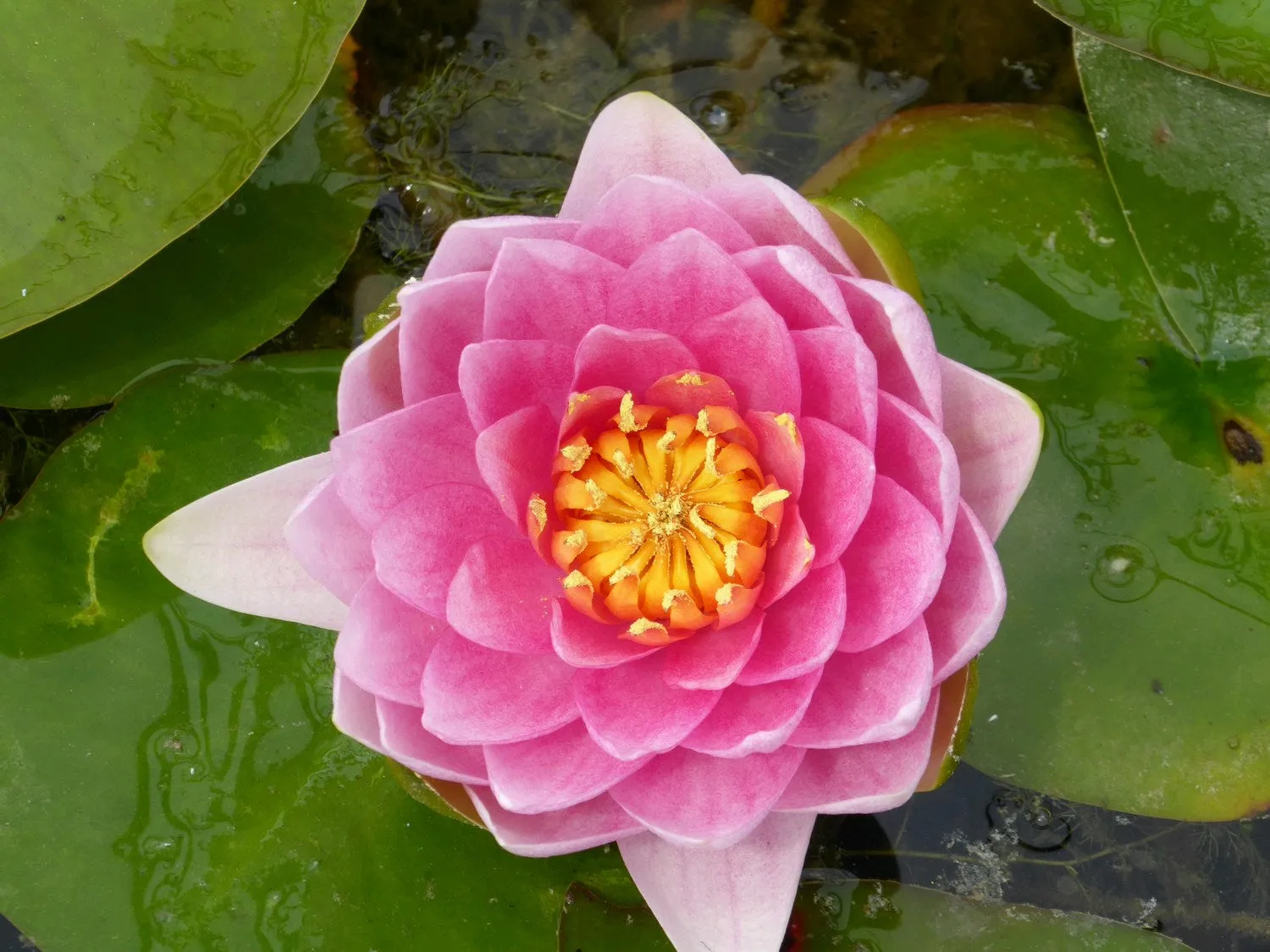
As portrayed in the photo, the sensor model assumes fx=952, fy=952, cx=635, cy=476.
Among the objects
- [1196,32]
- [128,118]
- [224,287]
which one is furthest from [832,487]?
[224,287]

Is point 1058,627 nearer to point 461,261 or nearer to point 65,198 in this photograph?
point 461,261

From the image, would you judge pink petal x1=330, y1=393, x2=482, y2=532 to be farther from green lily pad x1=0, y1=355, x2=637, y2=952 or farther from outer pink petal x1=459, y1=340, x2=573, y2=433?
green lily pad x1=0, y1=355, x2=637, y2=952

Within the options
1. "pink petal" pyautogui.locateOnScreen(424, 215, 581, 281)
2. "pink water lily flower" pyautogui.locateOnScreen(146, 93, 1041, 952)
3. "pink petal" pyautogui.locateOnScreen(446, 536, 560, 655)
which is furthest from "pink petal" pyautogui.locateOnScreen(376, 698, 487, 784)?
"pink petal" pyautogui.locateOnScreen(424, 215, 581, 281)

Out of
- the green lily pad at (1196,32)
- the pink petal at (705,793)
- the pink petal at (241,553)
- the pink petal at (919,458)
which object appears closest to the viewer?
the pink petal at (919,458)

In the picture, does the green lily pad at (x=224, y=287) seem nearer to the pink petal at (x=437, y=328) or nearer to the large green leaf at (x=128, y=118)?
the large green leaf at (x=128, y=118)

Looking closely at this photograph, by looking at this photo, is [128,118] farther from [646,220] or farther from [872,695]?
[872,695]

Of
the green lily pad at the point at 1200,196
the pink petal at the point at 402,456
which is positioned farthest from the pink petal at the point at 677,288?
the green lily pad at the point at 1200,196
